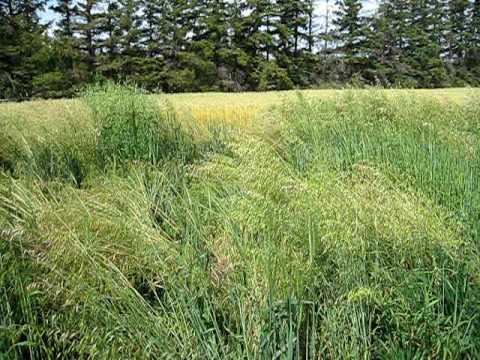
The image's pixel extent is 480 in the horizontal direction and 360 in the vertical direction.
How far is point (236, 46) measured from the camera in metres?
23.7

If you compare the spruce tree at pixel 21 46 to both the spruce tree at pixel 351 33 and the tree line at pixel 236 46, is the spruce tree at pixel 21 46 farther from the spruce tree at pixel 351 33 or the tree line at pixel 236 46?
the spruce tree at pixel 351 33

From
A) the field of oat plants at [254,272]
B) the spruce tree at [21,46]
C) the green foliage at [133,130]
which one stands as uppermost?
the spruce tree at [21,46]

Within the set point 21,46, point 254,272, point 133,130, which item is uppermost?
point 21,46

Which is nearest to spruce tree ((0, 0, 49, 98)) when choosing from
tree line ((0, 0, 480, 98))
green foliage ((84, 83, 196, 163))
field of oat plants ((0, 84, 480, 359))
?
tree line ((0, 0, 480, 98))

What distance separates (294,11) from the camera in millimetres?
24984

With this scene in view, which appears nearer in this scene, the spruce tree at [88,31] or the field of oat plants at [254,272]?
the field of oat plants at [254,272]

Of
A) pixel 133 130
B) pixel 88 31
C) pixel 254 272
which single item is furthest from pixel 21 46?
pixel 254 272

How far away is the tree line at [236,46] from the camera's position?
1853 cm

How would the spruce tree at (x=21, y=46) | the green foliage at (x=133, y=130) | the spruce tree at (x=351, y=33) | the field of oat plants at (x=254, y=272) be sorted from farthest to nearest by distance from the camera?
the spruce tree at (x=351, y=33)
the spruce tree at (x=21, y=46)
the green foliage at (x=133, y=130)
the field of oat plants at (x=254, y=272)

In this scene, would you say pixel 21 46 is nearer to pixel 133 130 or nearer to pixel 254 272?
pixel 133 130

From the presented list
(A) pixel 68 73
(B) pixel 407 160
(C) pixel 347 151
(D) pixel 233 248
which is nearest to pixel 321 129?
(C) pixel 347 151

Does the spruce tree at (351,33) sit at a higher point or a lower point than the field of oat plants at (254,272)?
higher

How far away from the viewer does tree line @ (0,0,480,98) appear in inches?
730

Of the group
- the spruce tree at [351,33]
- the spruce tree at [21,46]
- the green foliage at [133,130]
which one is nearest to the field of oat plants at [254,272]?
the green foliage at [133,130]
